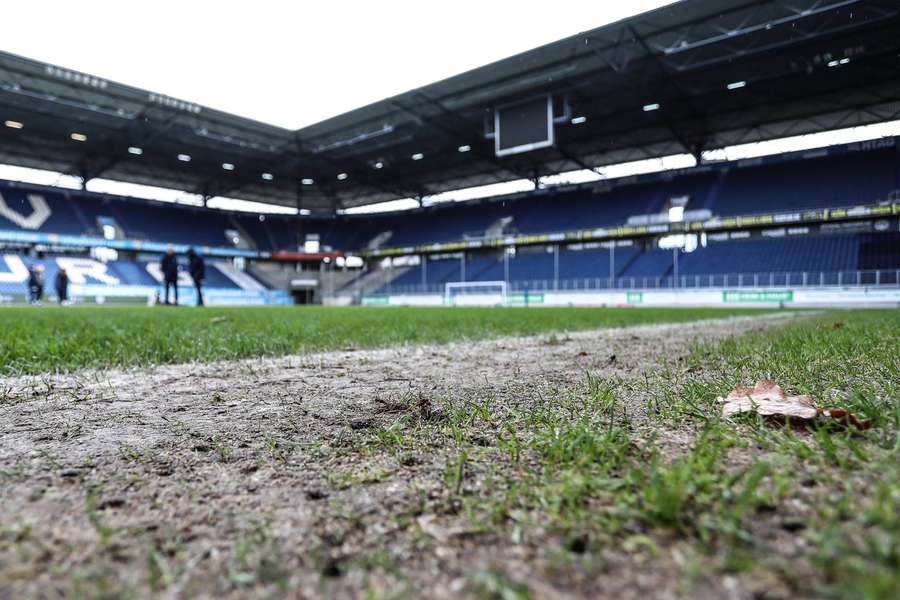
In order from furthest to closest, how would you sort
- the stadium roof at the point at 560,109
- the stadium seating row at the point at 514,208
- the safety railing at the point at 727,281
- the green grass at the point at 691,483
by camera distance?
the stadium seating row at the point at 514,208 → the safety railing at the point at 727,281 → the stadium roof at the point at 560,109 → the green grass at the point at 691,483

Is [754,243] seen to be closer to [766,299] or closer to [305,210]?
[766,299]

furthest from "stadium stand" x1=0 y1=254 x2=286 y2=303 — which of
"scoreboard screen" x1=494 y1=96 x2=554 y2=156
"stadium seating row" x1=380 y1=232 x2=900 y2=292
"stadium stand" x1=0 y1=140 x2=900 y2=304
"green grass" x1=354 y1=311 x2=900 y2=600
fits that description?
"green grass" x1=354 y1=311 x2=900 y2=600

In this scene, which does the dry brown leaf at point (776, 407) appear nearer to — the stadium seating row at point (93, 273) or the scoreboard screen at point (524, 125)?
the scoreboard screen at point (524, 125)

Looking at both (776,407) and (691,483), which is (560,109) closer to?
(776,407)

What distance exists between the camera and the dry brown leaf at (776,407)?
3.88 ft

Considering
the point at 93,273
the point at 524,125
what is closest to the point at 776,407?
the point at 524,125

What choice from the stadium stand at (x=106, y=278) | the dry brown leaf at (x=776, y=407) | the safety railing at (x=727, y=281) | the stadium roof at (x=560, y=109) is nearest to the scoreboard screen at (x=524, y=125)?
the stadium roof at (x=560, y=109)

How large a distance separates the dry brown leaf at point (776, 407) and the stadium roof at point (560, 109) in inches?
788

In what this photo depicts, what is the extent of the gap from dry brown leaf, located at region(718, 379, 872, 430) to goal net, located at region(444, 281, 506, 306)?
2923cm

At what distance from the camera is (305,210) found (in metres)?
48.2

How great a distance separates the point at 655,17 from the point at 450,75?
9.10 meters

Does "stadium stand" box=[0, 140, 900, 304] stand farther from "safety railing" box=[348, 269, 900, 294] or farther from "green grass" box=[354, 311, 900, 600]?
"green grass" box=[354, 311, 900, 600]

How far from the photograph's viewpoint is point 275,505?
2.82ft

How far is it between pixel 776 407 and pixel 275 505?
1.27 meters
